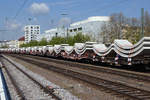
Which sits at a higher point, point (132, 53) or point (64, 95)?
point (132, 53)

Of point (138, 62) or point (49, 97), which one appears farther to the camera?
point (138, 62)

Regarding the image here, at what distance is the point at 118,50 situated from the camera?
19.1 metres

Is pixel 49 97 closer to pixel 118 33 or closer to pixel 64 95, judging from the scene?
pixel 64 95

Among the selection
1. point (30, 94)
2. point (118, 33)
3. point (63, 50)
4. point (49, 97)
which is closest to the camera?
point (49, 97)

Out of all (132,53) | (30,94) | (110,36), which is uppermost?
(110,36)

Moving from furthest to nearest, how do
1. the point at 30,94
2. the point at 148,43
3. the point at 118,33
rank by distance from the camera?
the point at 118,33 < the point at 148,43 < the point at 30,94

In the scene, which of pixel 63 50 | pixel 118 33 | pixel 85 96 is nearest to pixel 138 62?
pixel 85 96

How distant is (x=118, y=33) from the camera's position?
228 ft

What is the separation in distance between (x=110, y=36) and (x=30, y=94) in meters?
61.9

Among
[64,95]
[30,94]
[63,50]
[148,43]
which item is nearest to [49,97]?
[64,95]

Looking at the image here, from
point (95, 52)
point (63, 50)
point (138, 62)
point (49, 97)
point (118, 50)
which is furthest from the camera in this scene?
point (63, 50)

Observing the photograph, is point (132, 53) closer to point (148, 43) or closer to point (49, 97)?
point (148, 43)

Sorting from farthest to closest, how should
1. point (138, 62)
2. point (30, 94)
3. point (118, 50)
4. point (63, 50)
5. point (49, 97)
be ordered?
1. point (63, 50)
2. point (118, 50)
3. point (138, 62)
4. point (30, 94)
5. point (49, 97)

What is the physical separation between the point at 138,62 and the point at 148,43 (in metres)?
1.82
